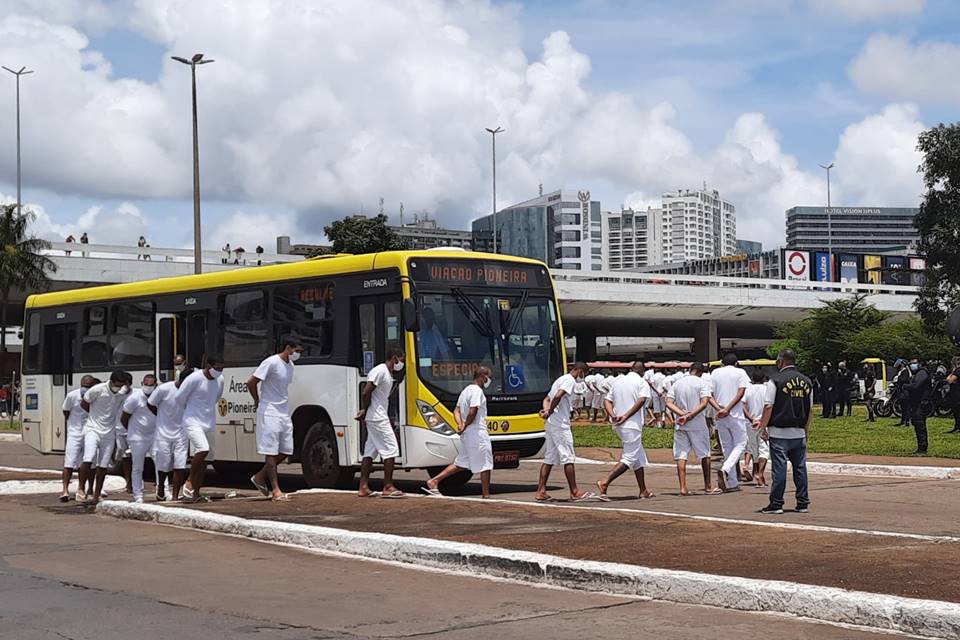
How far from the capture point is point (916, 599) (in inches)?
298

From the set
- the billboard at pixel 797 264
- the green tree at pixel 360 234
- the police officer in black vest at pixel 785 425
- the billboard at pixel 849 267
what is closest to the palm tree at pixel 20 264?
the green tree at pixel 360 234

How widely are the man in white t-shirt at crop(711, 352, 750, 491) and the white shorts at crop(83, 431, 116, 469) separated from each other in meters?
7.56

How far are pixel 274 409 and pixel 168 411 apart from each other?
4.38 feet

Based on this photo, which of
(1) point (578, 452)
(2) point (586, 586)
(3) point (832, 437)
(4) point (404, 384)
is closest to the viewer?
(2) point (586, 586)

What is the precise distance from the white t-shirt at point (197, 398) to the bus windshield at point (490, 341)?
260cm

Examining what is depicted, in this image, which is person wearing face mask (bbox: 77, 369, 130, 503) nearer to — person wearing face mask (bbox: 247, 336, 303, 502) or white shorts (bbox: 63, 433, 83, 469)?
white shorts (bbox: 63, 433, 83, 469)

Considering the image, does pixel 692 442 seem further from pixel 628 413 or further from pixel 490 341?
pixel 490 341

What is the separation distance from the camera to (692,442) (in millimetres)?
15945

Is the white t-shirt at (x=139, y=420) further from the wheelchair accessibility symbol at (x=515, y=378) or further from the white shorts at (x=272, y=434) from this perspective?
the wheelchair accessibility symbol at (x=515, y=378)

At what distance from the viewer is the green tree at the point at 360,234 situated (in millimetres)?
57875

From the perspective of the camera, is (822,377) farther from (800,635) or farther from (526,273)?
(800,635)

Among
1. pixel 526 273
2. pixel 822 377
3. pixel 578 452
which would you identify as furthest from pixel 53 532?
pixel 822 377

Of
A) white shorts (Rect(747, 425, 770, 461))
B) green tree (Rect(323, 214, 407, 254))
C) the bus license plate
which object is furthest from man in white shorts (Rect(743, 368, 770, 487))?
green tree (Rect(323, 214, 407, 254))

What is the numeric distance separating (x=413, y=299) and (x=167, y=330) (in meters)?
5.76
